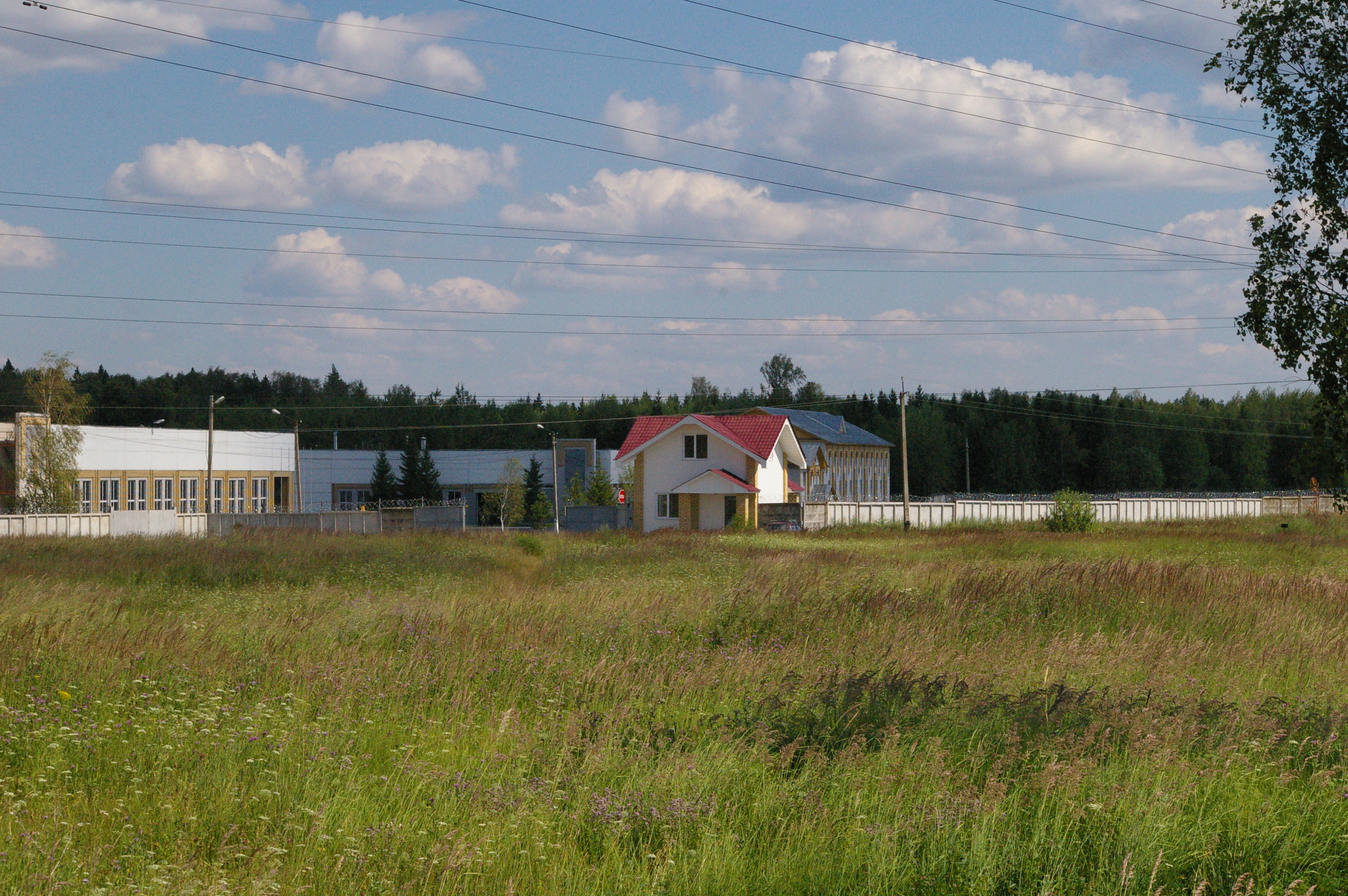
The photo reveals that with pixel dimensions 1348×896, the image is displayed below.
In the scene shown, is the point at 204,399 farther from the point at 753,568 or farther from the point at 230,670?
the point at 230,670

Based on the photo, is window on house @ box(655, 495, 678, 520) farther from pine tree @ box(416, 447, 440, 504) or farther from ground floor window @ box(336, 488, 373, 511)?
ground floor window @ box(336, 488, 373, 511)

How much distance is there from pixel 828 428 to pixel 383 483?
37841 mm

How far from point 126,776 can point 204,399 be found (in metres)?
122

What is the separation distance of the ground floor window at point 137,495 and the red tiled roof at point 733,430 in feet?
98.1

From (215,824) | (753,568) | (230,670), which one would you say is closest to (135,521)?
(753,568)

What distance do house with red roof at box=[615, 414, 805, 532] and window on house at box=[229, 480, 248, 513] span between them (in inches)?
1172

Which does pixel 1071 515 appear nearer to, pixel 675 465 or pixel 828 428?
pixel 675 465

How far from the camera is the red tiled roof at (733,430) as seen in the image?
53375 millimetres

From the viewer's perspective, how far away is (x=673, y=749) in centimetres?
646

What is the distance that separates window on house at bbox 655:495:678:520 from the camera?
5488 cm

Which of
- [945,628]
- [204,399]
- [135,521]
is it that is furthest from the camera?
[204,399]

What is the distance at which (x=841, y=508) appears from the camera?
176ft

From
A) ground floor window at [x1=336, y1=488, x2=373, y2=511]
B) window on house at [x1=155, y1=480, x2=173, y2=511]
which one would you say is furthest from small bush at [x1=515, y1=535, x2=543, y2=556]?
ground floor window at [x1=336, y1=488, x2=373, y2=511]

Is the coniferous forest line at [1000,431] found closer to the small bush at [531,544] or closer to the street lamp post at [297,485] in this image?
the street lamp post at [297,485]
